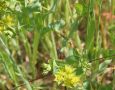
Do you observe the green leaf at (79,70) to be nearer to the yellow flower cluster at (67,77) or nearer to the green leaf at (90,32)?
the yellow flower cluster at (67,77)

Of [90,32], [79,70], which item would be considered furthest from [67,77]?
[90,32]

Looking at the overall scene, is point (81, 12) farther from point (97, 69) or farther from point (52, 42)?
point (52, 42)

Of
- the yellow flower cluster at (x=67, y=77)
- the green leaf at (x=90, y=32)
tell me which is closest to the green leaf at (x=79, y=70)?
the yellow flower cluster at (x=67, y=77)

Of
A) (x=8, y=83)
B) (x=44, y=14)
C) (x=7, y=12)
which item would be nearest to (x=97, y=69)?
(x=44, y=14)

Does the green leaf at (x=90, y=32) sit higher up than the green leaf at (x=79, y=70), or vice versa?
the green leaf at (x=90, y=32)

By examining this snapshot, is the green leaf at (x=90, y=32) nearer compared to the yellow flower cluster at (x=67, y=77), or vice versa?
the yellow flower cluster at (x=67, y=77)

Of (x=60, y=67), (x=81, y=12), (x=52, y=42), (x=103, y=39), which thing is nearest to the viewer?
(x=60, y=67)

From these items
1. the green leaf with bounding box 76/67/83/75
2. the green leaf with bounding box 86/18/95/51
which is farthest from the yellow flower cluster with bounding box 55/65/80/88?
the green leaf with bounding box 86/18/95/51

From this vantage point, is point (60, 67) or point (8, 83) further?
point (8, 83)

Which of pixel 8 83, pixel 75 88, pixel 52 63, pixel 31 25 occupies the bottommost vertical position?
pixel 8 83
